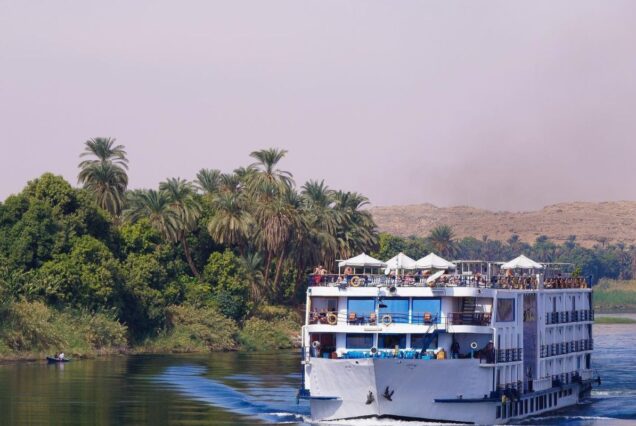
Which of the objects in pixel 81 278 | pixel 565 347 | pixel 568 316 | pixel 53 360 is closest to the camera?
pixel 565 347

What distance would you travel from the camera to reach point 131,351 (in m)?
117

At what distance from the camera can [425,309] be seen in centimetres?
6488

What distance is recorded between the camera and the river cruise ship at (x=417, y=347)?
205ft

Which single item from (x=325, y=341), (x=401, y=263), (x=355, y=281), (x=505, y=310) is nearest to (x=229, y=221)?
(x=401, y=263)

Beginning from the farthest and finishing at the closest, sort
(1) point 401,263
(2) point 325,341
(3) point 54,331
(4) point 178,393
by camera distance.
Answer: (3) point 54,331 < (4) point 178,393 < (1) point 401,263 < (2) point 325,341

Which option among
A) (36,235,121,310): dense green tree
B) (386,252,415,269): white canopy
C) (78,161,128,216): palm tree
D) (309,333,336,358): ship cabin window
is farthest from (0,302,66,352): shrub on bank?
(309,333,336,358): ship cabin window

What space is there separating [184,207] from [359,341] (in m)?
76.1

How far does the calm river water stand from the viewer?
223 feet

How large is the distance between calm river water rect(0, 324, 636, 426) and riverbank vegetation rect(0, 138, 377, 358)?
5732 mm

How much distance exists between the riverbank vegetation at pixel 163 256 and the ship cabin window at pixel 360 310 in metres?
45.5

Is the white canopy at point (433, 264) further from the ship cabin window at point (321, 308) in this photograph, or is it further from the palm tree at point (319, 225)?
the palm tree at point (319, 225)

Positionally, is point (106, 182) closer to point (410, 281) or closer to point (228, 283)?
point (228, 283)

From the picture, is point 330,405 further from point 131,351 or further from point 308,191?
point 308,191

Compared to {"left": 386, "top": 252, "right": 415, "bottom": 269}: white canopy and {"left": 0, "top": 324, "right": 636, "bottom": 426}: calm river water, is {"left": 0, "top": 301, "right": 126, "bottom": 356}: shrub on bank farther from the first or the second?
{"left": 386, "top": 252, "right": 415, "bottom": 269}: white canopy
